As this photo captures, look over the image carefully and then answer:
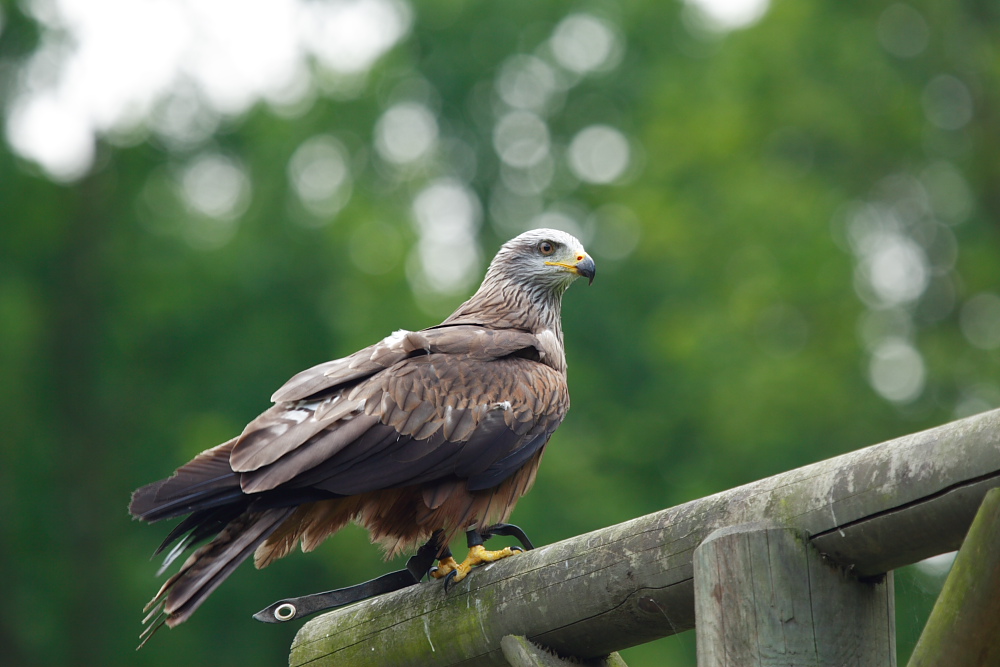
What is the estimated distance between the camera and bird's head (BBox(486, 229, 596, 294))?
567 centimetres

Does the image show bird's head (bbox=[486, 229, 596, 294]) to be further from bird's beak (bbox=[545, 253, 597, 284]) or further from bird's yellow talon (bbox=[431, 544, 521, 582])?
bird's yellow talon (bbox=[431, 544, 521, 582])

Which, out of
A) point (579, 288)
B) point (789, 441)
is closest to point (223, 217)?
point (579, 288)

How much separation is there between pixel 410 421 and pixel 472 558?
21.5 inches

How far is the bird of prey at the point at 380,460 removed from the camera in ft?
12.1

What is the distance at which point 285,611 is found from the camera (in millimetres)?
3605

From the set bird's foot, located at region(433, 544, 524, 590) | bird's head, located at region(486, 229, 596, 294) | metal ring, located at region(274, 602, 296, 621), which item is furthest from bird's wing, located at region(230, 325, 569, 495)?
bird's head, located at region(486, 229, 596, 294)

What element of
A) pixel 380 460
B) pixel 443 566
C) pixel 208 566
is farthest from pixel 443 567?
pixel 208 566

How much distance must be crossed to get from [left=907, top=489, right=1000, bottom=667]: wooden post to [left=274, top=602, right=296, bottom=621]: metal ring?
6.48 ft

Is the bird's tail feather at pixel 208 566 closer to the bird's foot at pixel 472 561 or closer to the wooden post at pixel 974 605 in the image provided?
the bird's foot at pixel 472 561

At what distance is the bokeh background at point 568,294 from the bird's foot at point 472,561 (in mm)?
8968

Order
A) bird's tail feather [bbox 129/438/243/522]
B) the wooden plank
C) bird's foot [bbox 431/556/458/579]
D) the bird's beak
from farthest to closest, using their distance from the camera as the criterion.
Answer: the bird's beak → bird's foot [bbox 431/556/458/579] → bird's tail feather [bbox 129/438/243/522] → the wooden plank

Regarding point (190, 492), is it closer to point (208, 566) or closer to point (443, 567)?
point (208, 566)

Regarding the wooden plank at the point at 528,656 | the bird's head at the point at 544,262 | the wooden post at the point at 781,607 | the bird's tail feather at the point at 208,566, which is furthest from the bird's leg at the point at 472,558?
the bird's head at the point at 544,262

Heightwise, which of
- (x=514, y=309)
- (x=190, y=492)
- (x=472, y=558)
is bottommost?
(x=472, y=558)
